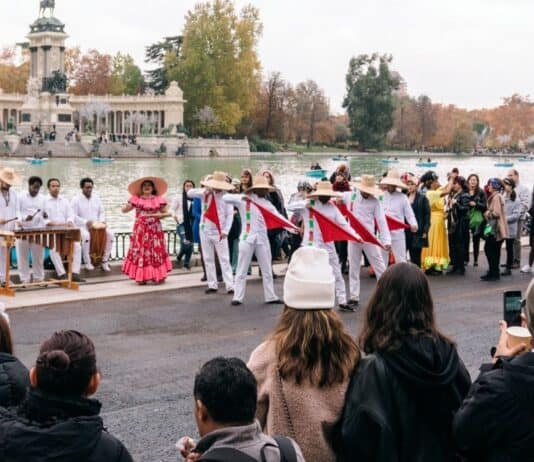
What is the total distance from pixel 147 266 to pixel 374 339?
10.4 meters

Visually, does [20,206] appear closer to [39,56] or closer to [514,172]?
[514,172]

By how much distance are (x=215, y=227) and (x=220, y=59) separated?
96467 mm

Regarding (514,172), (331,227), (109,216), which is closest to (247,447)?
(331,227)

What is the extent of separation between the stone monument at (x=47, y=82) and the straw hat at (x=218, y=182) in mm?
90349

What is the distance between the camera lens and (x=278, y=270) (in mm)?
16312

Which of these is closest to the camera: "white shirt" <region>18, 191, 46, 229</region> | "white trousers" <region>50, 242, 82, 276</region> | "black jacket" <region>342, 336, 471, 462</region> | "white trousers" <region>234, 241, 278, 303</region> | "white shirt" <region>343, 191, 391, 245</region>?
"black jacket" <region>342, 336, 471, 462</region>

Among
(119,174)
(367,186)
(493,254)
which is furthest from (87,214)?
(119,174)

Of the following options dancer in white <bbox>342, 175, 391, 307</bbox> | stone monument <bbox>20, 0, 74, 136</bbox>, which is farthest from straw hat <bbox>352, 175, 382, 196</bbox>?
stone monument <bbox>20, 0, 74, 136</bbox>

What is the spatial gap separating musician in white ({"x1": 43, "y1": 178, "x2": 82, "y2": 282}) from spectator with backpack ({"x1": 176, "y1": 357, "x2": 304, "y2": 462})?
36.3 ft

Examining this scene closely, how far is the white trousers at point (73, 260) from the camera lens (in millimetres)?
14388

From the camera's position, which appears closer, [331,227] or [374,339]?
[374,339]

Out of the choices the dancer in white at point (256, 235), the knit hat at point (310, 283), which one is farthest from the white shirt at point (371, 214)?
the knit hat at point (310, 283)

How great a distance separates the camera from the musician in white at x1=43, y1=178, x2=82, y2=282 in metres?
14.4

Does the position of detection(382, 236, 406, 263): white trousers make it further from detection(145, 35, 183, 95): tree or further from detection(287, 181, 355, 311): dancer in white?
detection(145, 35, 183, 95): tree
